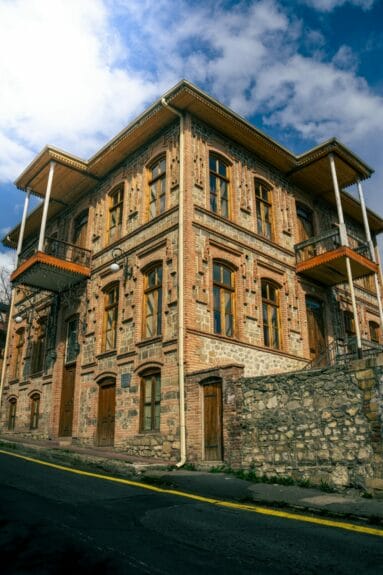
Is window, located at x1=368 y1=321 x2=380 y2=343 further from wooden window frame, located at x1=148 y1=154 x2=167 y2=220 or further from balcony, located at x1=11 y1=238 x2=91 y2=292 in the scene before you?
balcony, located at x1=11 y1=238 x2=91 y2=292

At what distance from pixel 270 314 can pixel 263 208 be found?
418 cm

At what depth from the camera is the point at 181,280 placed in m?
13.0

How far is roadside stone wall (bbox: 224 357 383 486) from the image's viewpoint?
7.94 metres

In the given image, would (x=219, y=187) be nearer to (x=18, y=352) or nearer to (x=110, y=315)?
(x=110, y=315)

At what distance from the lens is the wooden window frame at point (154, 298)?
13.9 metres

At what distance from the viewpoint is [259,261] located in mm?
15789

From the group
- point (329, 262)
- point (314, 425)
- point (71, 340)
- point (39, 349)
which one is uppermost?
point (329, 262)

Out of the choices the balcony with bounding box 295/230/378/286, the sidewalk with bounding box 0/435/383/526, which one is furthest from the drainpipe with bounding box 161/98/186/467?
the balcony with bounding box 295/230/378/286

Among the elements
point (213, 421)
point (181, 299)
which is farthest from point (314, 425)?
point (181, 299)

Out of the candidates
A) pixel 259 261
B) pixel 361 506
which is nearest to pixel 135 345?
pixel 259 261

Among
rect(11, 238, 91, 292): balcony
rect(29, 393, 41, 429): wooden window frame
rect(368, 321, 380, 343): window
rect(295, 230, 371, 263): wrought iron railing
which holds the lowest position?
rect(29, 393, 41, 429): wooden window frame

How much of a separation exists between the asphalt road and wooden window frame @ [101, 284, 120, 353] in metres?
8.79

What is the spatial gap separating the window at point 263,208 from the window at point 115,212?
515 centimetres

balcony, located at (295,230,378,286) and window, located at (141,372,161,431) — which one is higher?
balcony, located at (295,230,378,286)
